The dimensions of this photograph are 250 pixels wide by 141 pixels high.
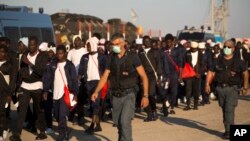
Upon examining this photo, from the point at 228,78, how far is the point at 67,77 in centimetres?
318

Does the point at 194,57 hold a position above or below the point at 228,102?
above

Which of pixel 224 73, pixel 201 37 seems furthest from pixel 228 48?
pixel 201 37

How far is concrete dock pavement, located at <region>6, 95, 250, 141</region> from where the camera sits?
9.99 meters

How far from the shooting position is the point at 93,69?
1077 cm

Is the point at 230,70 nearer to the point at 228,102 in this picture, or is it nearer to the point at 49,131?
the point at 228,102

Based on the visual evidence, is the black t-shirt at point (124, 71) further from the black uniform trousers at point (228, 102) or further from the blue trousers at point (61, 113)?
the black uniform trousers at point (228, 102)

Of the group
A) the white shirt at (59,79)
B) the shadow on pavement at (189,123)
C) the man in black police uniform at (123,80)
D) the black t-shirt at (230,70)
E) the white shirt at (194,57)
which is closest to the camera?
the man in black police uniform at (123,80)

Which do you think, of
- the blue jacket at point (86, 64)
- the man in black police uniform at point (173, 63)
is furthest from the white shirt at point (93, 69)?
the man in black police uniform at point (173, 63)

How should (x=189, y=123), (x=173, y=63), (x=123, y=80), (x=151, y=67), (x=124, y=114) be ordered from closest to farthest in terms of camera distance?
(x=124, y=114), (x=123, y=80), (x=189, y=123), (x=151, y=67), (x=173, y=63)

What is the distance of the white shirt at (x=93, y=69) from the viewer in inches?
424

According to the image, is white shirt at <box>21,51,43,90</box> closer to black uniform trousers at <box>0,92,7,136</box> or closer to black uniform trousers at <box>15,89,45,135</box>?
black uniform trousers at <box>15,89,45,135</box>

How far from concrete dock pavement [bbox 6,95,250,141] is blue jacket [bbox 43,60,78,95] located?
111 centimetres

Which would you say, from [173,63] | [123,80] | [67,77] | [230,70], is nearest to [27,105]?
[67,77]

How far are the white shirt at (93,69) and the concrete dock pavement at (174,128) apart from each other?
1197 mm
